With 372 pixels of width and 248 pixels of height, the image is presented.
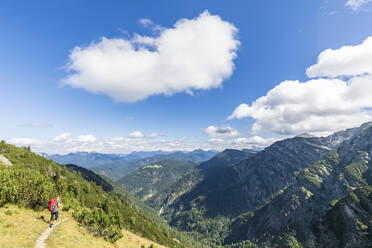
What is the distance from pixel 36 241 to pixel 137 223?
20057 centimetres

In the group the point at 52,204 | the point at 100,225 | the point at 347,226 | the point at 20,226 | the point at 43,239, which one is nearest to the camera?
the point at 43,239

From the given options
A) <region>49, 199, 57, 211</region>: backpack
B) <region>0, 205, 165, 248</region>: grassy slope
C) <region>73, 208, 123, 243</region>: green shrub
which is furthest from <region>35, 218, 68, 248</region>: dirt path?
<region>73, 208, 123, 243</region>: green shrub

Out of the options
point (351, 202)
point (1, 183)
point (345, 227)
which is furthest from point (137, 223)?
point (351, 202)

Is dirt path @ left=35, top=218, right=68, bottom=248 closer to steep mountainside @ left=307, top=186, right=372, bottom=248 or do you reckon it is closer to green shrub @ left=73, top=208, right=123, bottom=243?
green shrub @ left=73, top=208, right=123, bottom=243

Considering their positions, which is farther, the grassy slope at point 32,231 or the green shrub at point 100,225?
the green shrub at point 100,225

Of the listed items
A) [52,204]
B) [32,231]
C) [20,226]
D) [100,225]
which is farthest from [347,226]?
[20,226]

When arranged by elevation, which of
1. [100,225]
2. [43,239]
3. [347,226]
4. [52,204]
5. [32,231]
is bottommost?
[347,226]

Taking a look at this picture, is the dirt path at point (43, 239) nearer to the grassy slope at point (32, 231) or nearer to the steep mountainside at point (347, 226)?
the grassy slope at point (32, 231)

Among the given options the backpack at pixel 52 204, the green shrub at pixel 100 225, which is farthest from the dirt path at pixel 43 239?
the green shrub at pixel 100 225

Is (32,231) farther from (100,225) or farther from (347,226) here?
Result: (347,226)

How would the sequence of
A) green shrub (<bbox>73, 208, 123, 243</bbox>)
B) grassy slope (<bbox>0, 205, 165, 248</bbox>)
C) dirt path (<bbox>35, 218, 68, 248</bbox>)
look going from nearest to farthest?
dirt path (<bbox>35, 218, 68, 248</bbox>), grassy slope (<bbox>0, 205, 165, 248</bbox>), green shrub (<bbox>73, 208, 123, 243</bbox>)

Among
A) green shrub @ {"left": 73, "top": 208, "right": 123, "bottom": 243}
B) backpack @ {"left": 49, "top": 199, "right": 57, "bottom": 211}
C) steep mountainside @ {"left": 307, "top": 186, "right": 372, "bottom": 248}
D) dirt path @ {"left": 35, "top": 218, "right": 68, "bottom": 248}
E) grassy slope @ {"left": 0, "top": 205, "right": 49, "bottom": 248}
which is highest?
backpack @ {"left": 49, "top": 199, "right": 57, "bottom": 211}

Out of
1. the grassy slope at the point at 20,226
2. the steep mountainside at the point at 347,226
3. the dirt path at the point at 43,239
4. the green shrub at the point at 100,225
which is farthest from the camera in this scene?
the steep mountainside at the point at 347,226

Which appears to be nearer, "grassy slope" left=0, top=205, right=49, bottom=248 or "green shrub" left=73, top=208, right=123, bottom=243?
"grassy slope" left=0, top=205, right=49, bottom=248
